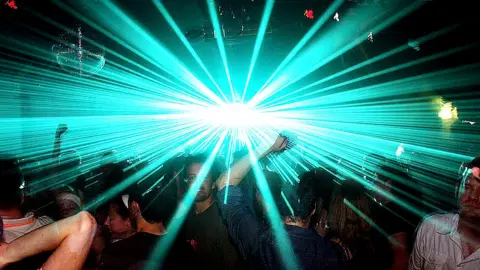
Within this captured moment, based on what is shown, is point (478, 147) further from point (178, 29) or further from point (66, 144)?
point (66, 144)

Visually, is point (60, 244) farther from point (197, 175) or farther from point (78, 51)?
point (78, 51)

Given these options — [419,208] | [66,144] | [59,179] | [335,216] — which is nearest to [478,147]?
[419,208]

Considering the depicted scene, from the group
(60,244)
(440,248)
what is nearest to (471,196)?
(440,248)

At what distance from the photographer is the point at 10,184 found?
1.71 metres

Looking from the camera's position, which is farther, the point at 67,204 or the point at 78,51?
the point at 78,51

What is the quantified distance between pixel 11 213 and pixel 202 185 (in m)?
1.30

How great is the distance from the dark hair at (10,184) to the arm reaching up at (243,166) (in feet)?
3.79

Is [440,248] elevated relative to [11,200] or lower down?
lower down

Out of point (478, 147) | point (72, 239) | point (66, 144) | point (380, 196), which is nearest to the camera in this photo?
point (72, 239)

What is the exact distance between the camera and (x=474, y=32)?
587 cm

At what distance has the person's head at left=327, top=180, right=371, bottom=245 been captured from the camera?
7.27 feet

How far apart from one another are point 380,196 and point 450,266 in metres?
0.94

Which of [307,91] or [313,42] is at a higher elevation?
[313,42]

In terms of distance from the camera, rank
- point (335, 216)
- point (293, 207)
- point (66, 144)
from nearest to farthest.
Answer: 1. point (293, 207)
2. point (335, 216)
3. point (66, 144)
